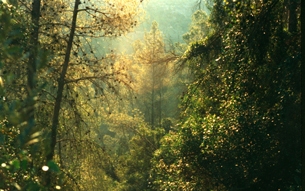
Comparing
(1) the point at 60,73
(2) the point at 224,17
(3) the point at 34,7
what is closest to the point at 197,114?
(2) the point at 224,17

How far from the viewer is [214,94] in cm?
921

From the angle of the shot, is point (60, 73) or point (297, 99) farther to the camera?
point (60, 73)

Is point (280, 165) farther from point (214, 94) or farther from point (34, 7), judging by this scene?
point (34, 7)

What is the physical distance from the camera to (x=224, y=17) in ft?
35.6

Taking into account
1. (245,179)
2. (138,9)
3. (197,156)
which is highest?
(138,9)

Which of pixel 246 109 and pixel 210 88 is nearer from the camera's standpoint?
pixel 246 109

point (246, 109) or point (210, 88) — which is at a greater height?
point (210, 88)

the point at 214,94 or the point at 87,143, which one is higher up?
the point at 214,94

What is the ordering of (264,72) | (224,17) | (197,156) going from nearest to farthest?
1. (264,72)
2. (197,156)
3. (224,17)

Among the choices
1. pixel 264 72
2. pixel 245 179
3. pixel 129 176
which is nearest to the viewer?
pixel 264 72

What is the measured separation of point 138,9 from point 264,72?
409 cm

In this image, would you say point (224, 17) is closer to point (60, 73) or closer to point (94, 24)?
point (94, 24)

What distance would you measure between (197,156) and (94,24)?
4.20 meters

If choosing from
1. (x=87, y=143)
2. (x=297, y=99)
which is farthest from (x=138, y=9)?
(x=297, y=99)
